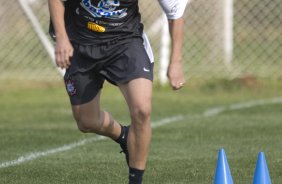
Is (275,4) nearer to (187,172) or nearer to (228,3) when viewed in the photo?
(228,3)

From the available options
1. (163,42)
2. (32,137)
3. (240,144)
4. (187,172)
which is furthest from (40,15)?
(187,172)

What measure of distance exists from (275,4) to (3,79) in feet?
16.0

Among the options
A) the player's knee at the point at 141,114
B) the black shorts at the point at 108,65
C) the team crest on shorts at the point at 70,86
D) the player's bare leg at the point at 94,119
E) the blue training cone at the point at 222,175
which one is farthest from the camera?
the player's bare leg at the point at 94,119

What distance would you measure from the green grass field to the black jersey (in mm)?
1117

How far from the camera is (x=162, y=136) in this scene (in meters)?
9.87

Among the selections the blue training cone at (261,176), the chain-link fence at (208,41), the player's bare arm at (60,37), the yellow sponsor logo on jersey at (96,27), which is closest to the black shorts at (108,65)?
the yellow sponsor logo on jersey at (96,27)

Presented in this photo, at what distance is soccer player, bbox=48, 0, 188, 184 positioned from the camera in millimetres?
6328

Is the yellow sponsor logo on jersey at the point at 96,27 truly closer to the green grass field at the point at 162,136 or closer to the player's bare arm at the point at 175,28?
the player's bare arm at the point at 175,28

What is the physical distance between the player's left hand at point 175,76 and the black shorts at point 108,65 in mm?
288

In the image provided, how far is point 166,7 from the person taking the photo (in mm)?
6418

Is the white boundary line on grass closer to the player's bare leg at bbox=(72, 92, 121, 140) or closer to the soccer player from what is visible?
the player's bare leg at bbox=(72, 92, 121, 140)

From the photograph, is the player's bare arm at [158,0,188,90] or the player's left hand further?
the player's bare arm at [158,0,188,90]

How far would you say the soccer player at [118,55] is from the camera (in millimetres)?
6328

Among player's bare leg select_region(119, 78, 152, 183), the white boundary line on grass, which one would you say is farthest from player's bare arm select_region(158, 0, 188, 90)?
the white boundary line on grass
